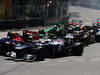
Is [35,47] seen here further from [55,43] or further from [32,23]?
[32,23]

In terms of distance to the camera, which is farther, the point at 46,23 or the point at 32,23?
the point at 46,23

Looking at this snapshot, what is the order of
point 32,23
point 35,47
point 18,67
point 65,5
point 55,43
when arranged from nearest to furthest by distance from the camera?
point 18,67, point 35,47, point 55,43, point 32,23, point 65,5

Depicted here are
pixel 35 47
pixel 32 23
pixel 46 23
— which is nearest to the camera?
pixel 35 47

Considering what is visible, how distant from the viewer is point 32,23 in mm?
36562

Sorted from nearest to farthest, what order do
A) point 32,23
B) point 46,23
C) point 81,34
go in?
point 81,34 < point 32,23 < point 46,23

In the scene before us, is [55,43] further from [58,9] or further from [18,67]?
[58,9]

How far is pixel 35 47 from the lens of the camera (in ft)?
54.1

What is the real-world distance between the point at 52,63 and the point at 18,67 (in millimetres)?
2083

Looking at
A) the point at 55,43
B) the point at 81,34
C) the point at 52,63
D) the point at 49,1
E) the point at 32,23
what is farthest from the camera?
the point at 49,1

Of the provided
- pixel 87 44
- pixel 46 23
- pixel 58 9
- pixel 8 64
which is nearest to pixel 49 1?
pixel 58 9

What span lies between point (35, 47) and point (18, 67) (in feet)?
9.05

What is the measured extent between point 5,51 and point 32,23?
19.2 m

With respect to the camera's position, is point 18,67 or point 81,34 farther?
point 81,34

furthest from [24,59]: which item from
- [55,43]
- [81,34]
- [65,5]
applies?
[65,5]
